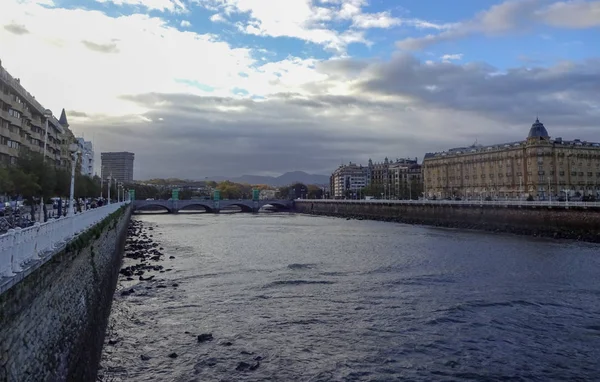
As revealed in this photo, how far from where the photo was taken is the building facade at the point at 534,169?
113 meters

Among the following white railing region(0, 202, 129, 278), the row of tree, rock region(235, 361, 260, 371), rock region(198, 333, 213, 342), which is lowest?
rock region(235, 361, 260, 371)

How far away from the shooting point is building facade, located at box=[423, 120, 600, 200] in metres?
113

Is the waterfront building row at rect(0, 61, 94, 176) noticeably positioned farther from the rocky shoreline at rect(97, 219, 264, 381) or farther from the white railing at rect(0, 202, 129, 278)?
the white railing at rect(0, 202, 129, 278)

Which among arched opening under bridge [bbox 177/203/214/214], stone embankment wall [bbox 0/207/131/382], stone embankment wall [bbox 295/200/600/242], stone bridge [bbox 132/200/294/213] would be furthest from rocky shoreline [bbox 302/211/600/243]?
arched opening under bridge [bbox 177/203/214/214]

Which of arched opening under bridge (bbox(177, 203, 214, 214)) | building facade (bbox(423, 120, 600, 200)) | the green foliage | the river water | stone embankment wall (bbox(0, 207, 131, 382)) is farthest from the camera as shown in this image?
arched opening under bridge (bbox(177, 203, 214, 214))

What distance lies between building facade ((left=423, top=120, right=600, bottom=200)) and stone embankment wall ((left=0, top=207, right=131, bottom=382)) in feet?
345

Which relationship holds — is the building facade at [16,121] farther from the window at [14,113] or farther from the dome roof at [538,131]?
the dome roof at [538,131]

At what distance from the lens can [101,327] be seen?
60.4ft

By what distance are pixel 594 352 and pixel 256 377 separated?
11411 mm

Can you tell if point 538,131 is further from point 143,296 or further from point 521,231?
point 143,296

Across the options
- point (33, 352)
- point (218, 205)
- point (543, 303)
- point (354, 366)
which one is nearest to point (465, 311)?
point (543, 303)

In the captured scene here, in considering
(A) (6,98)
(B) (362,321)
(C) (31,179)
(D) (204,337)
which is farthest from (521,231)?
(A) (6,98)

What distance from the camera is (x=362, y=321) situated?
63.9 feet

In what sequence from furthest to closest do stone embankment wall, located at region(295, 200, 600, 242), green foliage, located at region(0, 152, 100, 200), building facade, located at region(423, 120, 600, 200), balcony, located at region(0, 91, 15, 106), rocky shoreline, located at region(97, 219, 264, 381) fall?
1. building facade, located at region(423, 120, 600, 200)
2. stone embankment wall, located at region(295, 200, 600, 242)
3. balcony, located at region(0, 91, 15, 106)
4. green foliage, located at region(0, 152, 100, 200)
5. rocky shoreline, located at region(97, 219, 264, 381)
